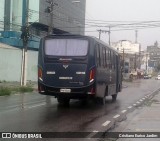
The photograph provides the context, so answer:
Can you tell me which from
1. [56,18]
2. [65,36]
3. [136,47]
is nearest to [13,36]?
[56,18]

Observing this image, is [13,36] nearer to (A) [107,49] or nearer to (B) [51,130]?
(A) [107,49]

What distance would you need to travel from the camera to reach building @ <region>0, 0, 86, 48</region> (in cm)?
5646

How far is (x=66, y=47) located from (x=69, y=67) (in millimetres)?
885

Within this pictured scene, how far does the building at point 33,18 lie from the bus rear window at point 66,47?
89.3 feet

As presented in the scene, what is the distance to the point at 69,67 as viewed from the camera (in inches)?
696

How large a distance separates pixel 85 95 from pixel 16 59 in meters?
29.6

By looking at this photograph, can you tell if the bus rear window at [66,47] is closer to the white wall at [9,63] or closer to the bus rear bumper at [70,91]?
the bus rear bumper at [70,91]

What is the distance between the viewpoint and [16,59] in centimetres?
4631

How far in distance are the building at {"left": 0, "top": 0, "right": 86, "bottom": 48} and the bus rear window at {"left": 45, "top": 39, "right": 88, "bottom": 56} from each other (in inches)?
1071

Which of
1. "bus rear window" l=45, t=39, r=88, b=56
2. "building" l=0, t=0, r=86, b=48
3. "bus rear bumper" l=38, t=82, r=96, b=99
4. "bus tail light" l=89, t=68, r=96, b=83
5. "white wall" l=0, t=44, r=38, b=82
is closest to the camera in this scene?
"bus rear bumper" l=38, t=82, r=96, b=99

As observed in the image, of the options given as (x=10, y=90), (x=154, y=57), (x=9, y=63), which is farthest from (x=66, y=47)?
(x=154, y=57)

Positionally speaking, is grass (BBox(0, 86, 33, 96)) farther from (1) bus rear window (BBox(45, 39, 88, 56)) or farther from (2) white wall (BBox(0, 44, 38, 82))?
(2) white wall (BBox(0, 44, 38, 82))

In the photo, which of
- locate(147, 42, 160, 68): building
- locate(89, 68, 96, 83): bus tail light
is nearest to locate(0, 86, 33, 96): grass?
locate(89, 68, 96, 83): bus tail light

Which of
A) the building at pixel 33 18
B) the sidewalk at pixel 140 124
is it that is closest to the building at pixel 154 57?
the building at pixel 33 18
